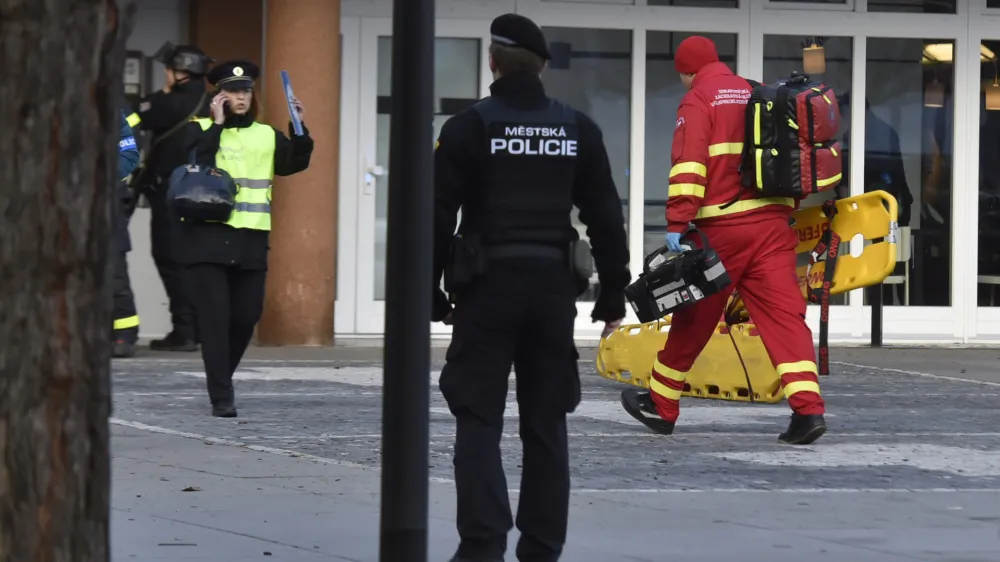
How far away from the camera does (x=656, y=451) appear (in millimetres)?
8570

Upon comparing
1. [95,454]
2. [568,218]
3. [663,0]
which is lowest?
[95,454]

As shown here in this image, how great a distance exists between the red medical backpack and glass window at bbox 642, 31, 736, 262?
662 cm

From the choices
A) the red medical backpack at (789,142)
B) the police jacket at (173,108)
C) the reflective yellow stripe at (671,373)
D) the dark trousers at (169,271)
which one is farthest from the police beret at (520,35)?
the dark trousers at (169,271)

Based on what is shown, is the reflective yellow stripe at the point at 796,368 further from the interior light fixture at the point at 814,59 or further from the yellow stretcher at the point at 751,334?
the interior light fixture at the point at 814,59

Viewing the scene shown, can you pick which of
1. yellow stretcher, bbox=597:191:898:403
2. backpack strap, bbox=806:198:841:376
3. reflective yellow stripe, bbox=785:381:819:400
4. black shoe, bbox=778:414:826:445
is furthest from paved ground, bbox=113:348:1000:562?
backpack strap, bbox=806:198:841:376

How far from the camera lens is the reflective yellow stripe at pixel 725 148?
8.82 metres

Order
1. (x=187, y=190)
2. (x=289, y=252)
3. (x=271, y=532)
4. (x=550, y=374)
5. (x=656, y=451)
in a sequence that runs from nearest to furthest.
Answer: (x=550, y=374) < (x=271, y=532) < (x=656, y=451) < (x=187, y=190) < (x=289, y=252)

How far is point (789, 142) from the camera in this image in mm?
8711

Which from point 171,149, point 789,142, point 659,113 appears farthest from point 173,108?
point 789,142

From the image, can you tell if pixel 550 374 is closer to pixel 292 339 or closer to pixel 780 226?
pixel 780 226

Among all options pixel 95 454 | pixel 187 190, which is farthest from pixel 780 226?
pixel 95 454

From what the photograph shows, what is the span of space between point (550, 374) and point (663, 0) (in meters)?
10.3

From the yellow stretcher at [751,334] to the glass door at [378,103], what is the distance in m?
4.04

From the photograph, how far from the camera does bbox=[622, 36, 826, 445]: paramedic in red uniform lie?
28.6 feet
